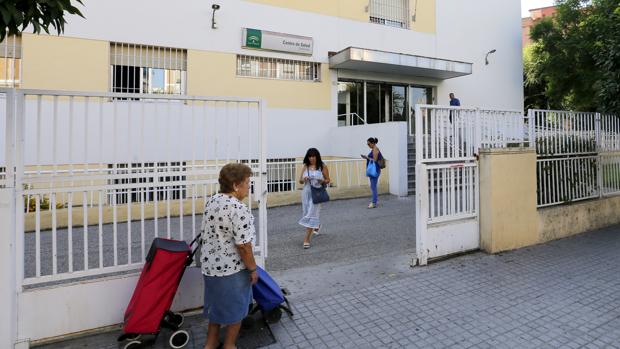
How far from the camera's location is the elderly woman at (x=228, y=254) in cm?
Result: 289

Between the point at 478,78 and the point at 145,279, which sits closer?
the point at 145,279

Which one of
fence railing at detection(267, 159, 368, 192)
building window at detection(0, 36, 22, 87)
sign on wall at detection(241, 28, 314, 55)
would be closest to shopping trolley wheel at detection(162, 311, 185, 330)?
fence railing at detection(267, 159, 368, 192)

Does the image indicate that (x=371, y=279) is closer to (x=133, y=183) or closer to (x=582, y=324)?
(x=582, y=324)

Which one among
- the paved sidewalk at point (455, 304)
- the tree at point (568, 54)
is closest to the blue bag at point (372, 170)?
the paved sidewalk at point (455, 304)

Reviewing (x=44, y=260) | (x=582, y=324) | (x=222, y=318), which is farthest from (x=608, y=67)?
(x=44, y=260)

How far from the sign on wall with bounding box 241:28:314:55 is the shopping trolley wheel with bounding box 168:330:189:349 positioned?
1125cm

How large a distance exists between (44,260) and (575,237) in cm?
842

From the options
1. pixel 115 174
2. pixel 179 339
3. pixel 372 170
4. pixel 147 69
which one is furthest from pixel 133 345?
pixel 147 69

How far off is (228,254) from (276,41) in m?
11.6

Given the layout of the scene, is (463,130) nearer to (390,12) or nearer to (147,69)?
(147,69)

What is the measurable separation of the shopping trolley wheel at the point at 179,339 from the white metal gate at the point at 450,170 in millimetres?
3196

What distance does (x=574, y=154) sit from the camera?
23.4ft

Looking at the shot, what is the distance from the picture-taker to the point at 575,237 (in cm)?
678

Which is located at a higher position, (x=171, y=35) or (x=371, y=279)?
(x=171, y=35)
